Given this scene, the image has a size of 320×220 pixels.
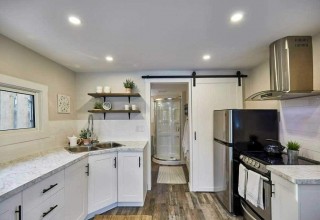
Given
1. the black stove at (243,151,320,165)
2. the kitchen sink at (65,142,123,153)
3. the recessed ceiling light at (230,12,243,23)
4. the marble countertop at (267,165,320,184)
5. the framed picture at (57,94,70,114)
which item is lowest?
the kitchen sink at (65,142,123,153)

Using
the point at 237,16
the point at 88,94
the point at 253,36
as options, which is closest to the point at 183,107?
the point at 88,94

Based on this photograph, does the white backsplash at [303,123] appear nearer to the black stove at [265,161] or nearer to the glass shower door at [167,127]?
the black stove at [265,161]

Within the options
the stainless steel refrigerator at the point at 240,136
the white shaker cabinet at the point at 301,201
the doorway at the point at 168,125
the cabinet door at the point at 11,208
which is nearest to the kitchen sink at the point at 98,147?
the cabinet door at the point at 11,208

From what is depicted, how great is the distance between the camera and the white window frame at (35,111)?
1.99m

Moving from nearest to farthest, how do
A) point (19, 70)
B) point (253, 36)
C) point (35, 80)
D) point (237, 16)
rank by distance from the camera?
point (237, 16)
point (253, 36)
point (19, 70)
point (35, 80)

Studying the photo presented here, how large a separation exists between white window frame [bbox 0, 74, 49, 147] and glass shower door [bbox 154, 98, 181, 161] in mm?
3629

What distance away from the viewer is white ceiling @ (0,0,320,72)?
1453 millimetres

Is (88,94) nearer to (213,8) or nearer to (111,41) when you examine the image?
(111,41)

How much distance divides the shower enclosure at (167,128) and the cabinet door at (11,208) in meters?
4.49

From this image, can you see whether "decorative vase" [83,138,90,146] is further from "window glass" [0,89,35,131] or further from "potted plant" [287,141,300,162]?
"potted plant" [287,141,300,162]

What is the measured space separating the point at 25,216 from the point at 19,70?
159 centimetres

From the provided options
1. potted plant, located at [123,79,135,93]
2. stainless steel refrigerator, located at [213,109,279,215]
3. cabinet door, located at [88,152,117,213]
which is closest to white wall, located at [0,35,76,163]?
cabinet door, located at [88,152,117,213]

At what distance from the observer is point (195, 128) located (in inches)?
136

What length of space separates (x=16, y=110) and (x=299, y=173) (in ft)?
9.83
